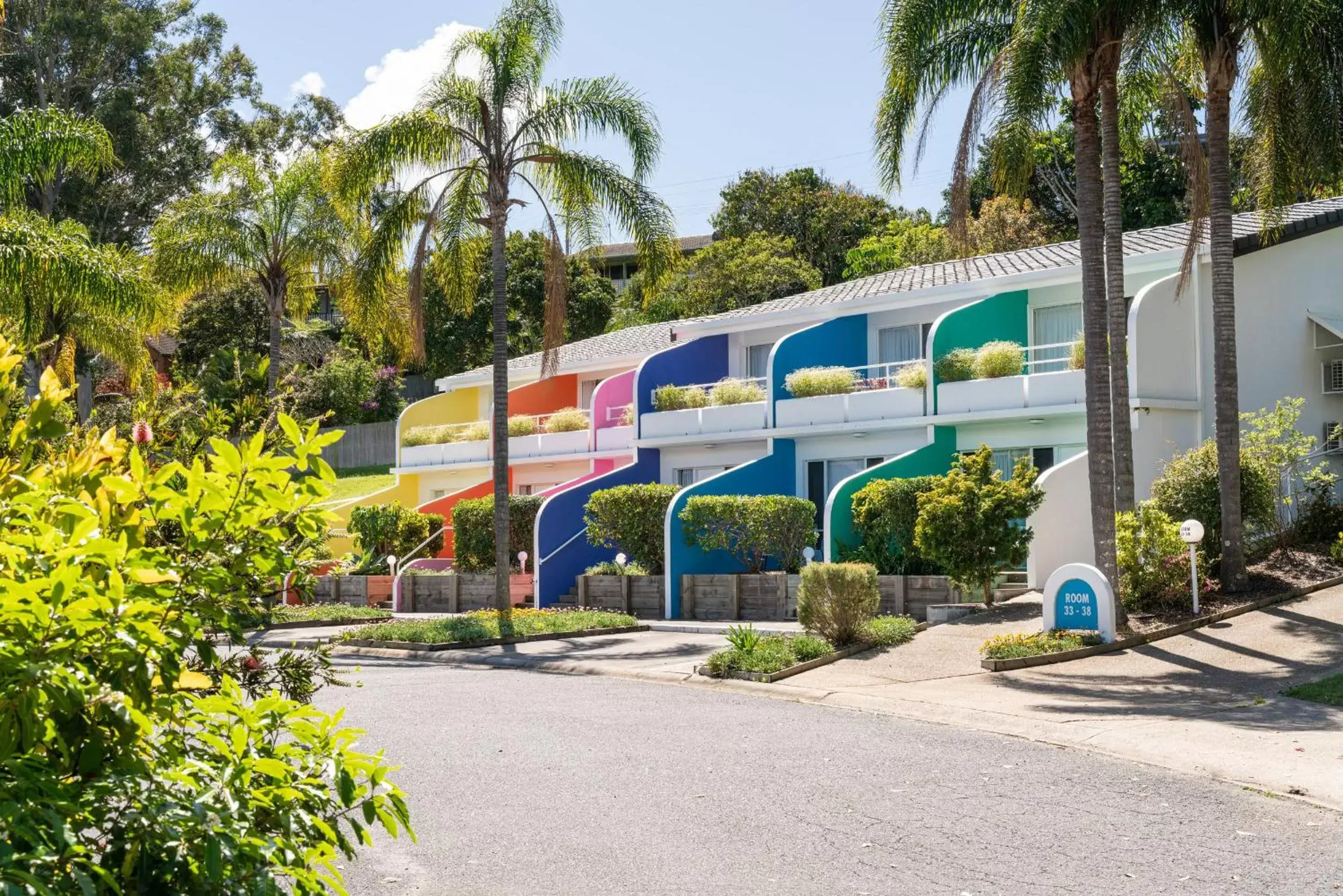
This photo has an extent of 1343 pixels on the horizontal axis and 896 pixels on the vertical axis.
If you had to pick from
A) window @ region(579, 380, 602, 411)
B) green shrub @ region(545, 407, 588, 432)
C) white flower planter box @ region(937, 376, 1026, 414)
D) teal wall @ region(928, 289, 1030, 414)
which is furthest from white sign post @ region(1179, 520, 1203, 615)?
window @ region(579, 380, 602, 411)

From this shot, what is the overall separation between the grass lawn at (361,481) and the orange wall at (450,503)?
11743mm

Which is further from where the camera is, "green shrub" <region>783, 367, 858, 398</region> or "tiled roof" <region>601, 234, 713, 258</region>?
"tiled roof" <region>601, 234, 713, 258</region>

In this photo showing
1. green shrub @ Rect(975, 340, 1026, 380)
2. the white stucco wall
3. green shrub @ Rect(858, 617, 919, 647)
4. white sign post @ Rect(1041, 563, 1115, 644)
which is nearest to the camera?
white sign post @ Rect(1041, 563, 1115, 644)

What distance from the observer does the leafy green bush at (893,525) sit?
22391 millimetres

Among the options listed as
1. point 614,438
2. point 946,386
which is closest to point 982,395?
point 946,386

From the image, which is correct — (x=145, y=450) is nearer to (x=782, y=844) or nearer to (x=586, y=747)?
(x=782, y=844)

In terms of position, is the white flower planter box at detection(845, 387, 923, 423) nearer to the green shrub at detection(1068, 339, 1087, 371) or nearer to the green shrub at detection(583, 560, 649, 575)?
the green shrub at detection(1068, 339, 1087, 371)

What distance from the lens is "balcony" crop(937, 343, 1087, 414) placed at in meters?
23.7

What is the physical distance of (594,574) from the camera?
26.5 m

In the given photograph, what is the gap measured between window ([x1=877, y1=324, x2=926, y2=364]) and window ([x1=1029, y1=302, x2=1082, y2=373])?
9.17ft

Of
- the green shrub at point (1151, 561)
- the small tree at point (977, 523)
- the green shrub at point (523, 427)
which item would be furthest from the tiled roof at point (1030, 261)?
the green shrub at point (523, 427)

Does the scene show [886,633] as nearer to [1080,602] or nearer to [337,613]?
[1080,602]

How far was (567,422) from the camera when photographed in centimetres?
3478

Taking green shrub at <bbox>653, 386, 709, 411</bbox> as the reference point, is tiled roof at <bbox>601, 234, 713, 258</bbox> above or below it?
above
